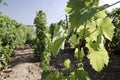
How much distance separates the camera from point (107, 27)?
1.24 m

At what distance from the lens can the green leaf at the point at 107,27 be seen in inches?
48.1

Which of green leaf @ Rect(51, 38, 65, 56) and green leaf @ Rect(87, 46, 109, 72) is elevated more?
green leaf @ Rect(51, 38, 65, 56)

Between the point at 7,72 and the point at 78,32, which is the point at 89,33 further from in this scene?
the point at 7,72

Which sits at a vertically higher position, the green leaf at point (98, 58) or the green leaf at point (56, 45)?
the green leaf at point (56, 45)

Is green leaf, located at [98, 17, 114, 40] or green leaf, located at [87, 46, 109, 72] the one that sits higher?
green leaf, located at [98, 17, 114, 40]

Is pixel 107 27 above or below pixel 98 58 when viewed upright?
above

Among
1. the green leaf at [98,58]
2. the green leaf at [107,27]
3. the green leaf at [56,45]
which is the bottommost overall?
the green leaf at [98,58]

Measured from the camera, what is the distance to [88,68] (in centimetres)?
1356

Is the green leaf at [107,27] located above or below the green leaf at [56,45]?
above

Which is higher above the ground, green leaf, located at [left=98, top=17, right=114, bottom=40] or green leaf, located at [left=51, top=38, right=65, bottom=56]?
green leaf, located at [left=98, top=17, right=114, bottom=40]

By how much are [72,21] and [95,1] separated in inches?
7.6

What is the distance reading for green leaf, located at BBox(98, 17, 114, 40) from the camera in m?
1.22

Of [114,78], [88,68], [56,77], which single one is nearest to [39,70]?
[88,68]

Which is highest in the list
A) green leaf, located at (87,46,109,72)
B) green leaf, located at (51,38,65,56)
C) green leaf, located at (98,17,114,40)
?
green leaf, located at (98,17,114,40)
